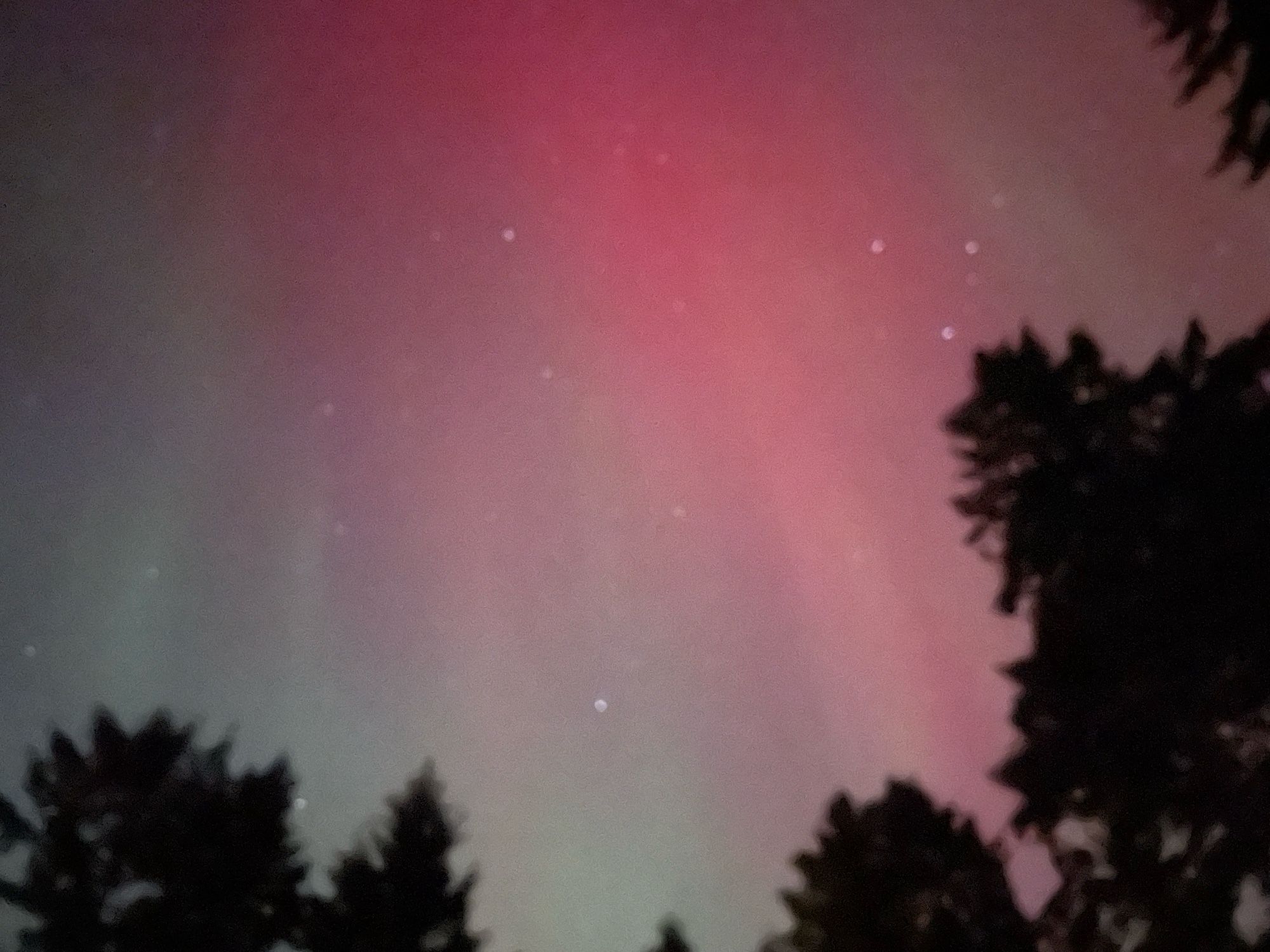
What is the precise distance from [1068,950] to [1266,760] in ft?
7.25

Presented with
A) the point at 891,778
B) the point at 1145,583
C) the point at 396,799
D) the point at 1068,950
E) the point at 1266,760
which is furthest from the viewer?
the point at 396,799

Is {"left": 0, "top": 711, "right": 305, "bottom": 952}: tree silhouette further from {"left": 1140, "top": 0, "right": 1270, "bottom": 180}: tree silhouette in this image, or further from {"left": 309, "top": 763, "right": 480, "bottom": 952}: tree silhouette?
{"left": 1140, "top": 0, "right": 1270, "bottom": 180}: tree silhouette

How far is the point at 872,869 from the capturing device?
1077cm

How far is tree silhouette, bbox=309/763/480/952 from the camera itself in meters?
17.0

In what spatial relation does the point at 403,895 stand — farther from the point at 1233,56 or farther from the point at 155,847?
the point at 1233,56

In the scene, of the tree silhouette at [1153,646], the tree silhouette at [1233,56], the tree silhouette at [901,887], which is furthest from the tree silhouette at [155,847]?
the tree silhouette at [1233,56]

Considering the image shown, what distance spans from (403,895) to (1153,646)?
1317 centimetres

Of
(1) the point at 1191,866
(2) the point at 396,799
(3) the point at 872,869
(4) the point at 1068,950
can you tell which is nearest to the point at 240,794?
(2) the point at 396,799

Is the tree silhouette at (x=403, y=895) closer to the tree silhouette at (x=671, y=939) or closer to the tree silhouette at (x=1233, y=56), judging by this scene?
the tree silhouette at (x=671, y=939)

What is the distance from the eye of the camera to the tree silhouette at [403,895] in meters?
17.0

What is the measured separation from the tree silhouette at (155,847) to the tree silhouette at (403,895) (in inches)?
27.5

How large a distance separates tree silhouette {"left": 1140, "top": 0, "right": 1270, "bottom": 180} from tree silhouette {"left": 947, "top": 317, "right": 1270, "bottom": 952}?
5.38 feet

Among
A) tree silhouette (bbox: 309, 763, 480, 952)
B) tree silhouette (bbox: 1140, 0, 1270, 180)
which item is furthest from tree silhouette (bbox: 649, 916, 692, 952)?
tree silhouette (bbox: 1140, 0, 1270, 180)

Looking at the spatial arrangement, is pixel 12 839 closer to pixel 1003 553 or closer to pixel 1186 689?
pixel 1003 553
